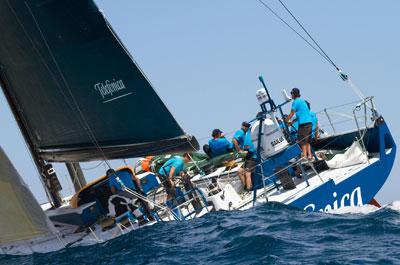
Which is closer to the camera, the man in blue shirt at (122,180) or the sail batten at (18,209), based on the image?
the sail batten at (18,209)

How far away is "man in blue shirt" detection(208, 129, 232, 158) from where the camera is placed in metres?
16.4

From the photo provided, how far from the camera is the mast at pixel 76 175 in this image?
1471cm

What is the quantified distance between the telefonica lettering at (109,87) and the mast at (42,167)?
1592 millimetres

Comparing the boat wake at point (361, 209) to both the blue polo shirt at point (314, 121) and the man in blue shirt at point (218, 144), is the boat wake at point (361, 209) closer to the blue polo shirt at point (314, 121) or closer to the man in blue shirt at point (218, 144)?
the blue polo shirt at point (314, 121)

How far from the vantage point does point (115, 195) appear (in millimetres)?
13234

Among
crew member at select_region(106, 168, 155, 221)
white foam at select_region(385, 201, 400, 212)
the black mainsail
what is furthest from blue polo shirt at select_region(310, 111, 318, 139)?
crew member at select_region(106, 168, 155, 221)

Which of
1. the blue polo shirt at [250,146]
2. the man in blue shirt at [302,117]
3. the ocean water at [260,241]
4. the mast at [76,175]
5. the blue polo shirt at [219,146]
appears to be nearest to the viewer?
the ocean water at [260,241]

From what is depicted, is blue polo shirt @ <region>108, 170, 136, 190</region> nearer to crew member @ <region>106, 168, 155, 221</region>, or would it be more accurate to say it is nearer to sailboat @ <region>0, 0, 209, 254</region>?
crew member @ <region>106, 168, 155, 221</region>

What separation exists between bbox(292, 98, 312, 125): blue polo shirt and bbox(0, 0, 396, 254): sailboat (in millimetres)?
419

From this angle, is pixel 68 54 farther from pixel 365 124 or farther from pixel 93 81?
pixel 365 124

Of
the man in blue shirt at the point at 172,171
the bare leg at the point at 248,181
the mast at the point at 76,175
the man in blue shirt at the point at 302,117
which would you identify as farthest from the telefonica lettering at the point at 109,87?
the man in blue shirt at the point at 302,117

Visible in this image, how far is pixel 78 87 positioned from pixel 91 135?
0.76m

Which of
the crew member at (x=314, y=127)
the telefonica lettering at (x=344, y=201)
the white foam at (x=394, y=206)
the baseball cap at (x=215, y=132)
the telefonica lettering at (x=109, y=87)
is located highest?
the telefonica lettering at (x=109, y=87)

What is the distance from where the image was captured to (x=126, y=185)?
1327 centimetres
